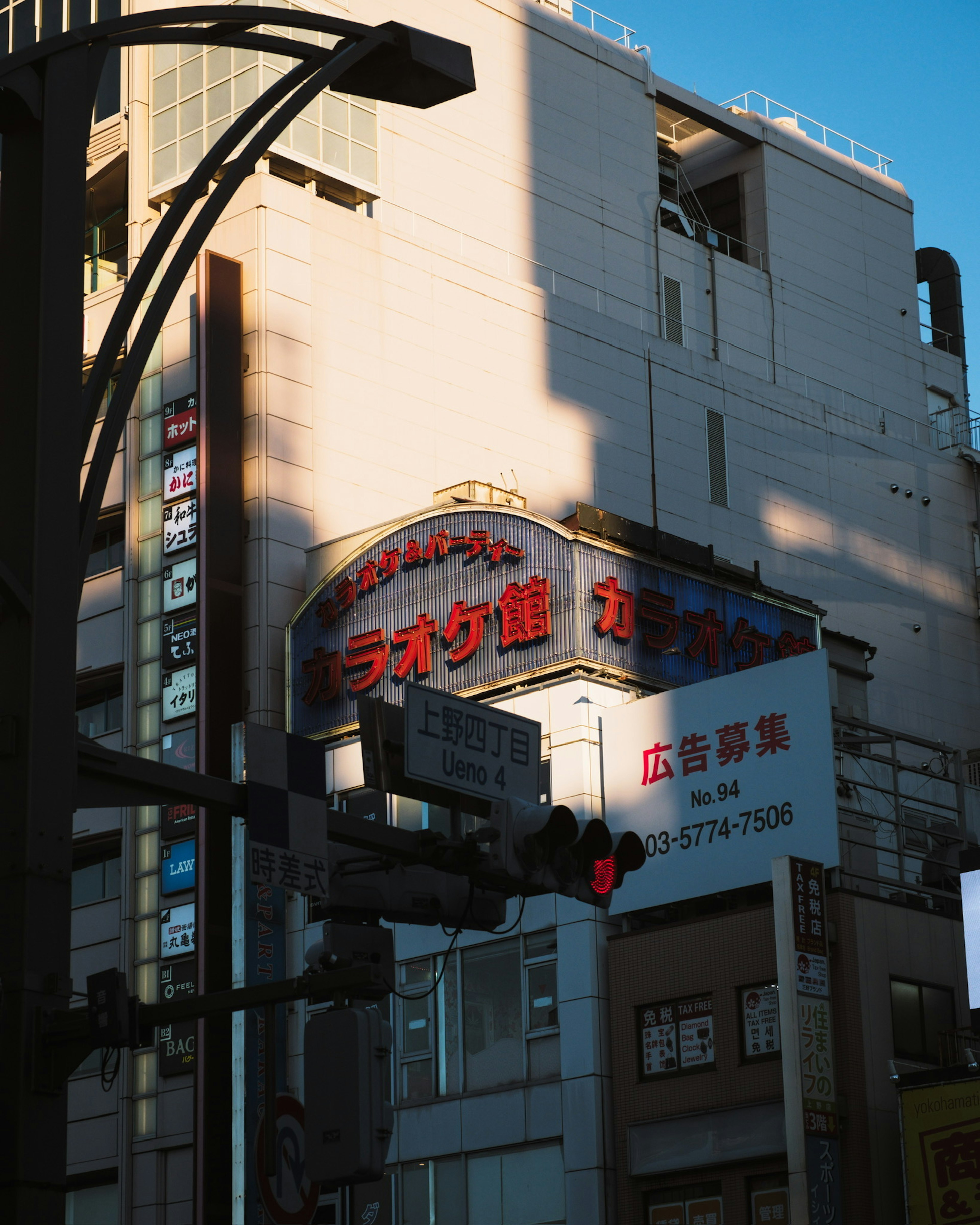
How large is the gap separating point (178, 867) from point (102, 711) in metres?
6.50

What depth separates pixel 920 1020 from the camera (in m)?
36.1

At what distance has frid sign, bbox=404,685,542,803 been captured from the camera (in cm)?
1090

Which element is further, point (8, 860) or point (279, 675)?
point (279, 675)

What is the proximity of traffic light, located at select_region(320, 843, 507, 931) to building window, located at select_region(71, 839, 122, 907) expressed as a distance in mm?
36829

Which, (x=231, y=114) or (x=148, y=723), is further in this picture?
(x=231, y=114)

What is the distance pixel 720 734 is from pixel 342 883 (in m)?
27.6

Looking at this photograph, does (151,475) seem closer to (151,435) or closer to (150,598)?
(151,435)

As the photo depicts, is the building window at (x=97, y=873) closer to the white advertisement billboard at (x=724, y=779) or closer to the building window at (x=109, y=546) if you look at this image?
the building window at (x=109, y=546)

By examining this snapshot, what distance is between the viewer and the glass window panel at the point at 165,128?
2078 inches

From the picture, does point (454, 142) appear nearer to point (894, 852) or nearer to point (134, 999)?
point (894, 852)

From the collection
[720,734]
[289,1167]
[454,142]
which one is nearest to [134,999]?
[289,1167]

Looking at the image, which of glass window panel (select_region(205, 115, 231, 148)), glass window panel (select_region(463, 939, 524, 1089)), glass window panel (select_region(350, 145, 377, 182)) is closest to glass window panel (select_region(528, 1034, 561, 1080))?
glass window panel (select_region(463, 939, 524, 1089))

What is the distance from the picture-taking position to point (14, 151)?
1008cm

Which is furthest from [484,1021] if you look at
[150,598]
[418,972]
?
[150,598]
